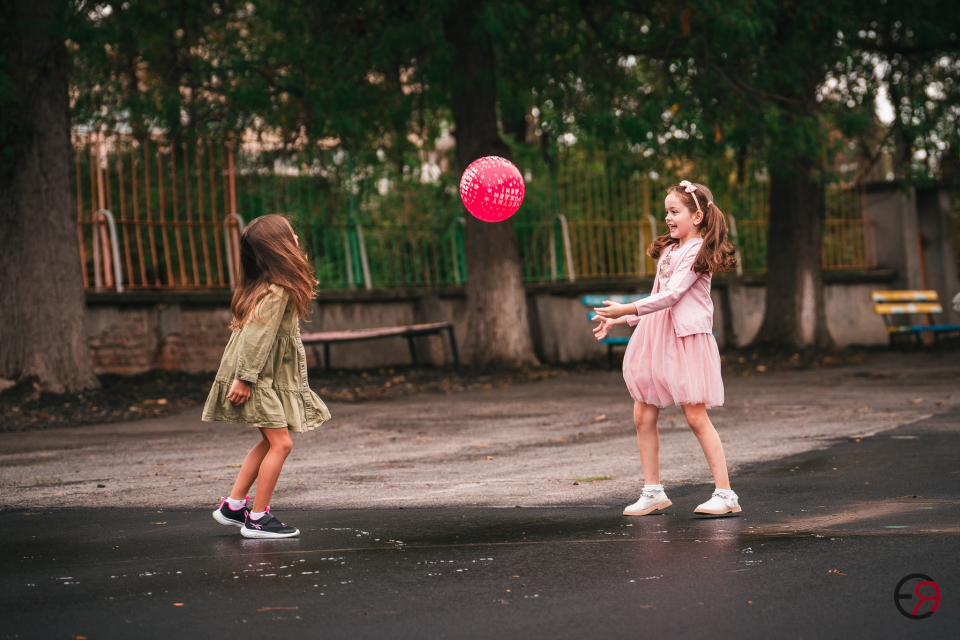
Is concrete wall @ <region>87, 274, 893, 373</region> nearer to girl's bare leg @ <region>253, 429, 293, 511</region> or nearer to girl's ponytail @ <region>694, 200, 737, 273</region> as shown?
girl's bare leg @ <region>253, 429, 293, 511</region>

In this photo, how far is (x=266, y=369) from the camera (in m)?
4.97

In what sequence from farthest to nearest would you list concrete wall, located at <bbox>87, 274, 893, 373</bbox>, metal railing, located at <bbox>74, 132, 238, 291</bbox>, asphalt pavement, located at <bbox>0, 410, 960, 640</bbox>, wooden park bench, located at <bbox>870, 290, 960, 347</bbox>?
wooden park bench, located at <bbox>870, 290, 960, 347</bbox> < metal railing, located at <bbox>74, 132, 238, 291</bbox> < concrete wall, located at <bbox>87, 274, 893, 373</bbox> < asphalt pavement, located at <bbox>0, 410, 960, 640</bbox>

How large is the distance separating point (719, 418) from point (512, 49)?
647 centimetres

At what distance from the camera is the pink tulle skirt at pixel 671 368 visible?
514 cm

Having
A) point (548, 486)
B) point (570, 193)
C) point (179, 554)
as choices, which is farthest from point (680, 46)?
point (179, 554)

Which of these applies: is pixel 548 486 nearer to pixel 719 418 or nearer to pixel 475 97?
→ pixel 719 418

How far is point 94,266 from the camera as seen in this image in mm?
13125

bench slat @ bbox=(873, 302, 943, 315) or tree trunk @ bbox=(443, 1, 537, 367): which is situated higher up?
tree trunk @ bbox=(443, 1, 537, 367)

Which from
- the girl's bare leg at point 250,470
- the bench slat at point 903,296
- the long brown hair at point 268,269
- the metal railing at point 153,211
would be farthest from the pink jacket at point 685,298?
the bench slat at point 903,296

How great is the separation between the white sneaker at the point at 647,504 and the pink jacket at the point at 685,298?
0.80 metres

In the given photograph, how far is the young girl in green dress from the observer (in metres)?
4.88

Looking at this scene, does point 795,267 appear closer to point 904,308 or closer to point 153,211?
point 904,308

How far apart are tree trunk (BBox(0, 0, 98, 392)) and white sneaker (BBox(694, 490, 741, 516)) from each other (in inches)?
307

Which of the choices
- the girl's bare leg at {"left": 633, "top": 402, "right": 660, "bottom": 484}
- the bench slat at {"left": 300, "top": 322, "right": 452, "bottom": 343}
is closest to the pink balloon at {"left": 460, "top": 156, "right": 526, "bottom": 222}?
the girl's bare leg at {"left": 633, "top": 402, "right": 660, "bottom": 484}
